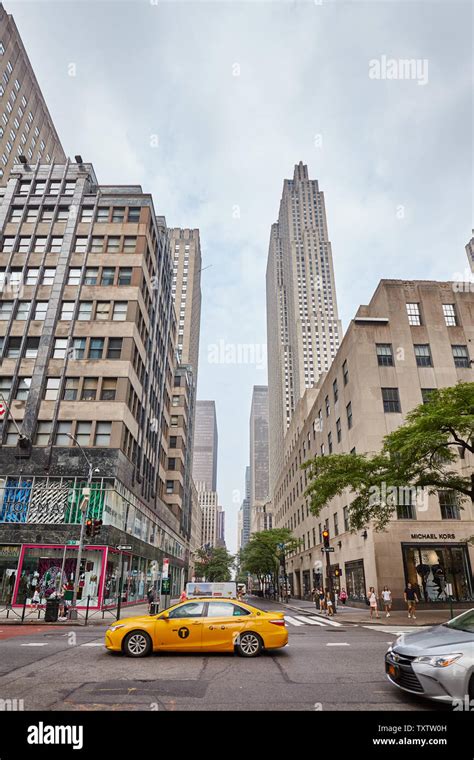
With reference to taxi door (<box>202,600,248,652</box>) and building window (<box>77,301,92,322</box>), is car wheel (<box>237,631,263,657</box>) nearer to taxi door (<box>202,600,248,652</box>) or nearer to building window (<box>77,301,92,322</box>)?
taxi door (<box>202,600,248,652</box>)

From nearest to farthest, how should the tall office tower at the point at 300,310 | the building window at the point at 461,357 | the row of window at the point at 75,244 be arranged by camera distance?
the building window at the point at 461,357 → the row of window at the point at 75,244 → the tall office tower at the point at 300,310

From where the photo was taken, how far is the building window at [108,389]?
33.9 meters

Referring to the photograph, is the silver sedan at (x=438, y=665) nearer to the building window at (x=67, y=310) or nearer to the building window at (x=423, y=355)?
the building window at (x=423, y=355)

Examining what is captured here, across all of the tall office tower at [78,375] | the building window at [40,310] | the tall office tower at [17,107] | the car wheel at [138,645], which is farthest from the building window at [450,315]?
the tall office tower at [17,107]

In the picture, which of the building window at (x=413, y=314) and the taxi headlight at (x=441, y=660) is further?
the building window at (x=413, y=314)

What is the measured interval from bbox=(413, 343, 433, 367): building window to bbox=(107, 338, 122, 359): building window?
2378 cm

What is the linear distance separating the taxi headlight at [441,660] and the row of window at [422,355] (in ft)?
102

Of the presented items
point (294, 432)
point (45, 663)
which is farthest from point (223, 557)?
point (45, 663)

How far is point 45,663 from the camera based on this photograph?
981cm

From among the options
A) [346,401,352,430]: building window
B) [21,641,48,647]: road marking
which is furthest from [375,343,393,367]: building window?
[21,641,48,647]: road marking

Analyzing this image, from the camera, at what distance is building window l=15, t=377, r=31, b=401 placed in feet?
112

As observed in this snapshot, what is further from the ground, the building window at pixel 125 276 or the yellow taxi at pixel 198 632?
the building window at pixel 125 276

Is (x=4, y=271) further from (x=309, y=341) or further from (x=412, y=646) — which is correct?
(x=309, y=341)
